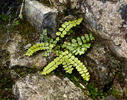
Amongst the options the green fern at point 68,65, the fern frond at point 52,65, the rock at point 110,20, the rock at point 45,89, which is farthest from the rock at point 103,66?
the fern frond at point 52,65

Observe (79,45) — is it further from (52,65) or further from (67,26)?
(52,65)

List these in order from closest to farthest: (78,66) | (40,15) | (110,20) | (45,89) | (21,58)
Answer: (45,89), (110,20), (78,66), (21,58), (40,15)

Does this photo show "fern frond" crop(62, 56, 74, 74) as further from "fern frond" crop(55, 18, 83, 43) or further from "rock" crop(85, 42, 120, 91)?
"fern frond" crop(55, 18, 83, 43)

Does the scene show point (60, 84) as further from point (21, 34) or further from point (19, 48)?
point (21, 34)

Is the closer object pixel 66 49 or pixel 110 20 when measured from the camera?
pixel 110 20

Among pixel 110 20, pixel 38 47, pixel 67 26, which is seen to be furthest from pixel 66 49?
pixel 110 20

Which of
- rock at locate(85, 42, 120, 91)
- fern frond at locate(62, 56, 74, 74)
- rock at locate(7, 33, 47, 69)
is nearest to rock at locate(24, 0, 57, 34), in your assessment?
rock at locate(7, 33, 47, 69)
